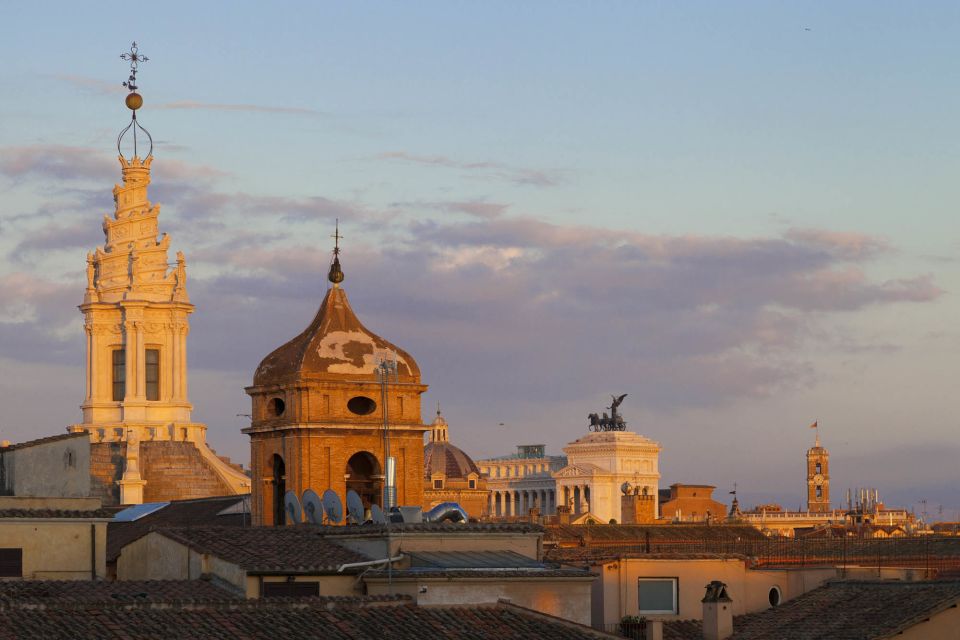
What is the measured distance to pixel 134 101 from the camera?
113 metres

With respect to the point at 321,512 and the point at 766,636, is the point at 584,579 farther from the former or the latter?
the point at 321,512

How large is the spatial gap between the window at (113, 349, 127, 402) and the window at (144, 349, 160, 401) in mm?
1104

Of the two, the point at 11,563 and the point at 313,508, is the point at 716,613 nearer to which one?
the point at 313,508

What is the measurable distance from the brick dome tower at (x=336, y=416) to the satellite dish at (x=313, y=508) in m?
5.86

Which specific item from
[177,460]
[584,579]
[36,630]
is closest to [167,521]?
[584,579]

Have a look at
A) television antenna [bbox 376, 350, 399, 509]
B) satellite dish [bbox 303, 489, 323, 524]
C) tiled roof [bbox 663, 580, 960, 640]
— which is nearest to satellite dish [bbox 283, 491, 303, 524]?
satellite dish [bbox 303, 489, 323, 524]

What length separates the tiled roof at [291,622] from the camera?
31734 mm

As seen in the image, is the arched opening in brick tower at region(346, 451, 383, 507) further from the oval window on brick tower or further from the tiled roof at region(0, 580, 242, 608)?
the tiled roof at region(0, 580, 242, 608)

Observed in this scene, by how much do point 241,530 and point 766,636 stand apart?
9.57 m

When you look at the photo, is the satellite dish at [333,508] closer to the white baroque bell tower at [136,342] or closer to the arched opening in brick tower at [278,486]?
the arched opening in brick tower at [278,486]

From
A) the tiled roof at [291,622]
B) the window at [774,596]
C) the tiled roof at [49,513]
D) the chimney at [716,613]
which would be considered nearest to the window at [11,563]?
the tiled roof at [49,513]

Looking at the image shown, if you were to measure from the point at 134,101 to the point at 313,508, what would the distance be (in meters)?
67.4

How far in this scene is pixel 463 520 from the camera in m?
44.7

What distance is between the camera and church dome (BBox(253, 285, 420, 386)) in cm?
5747
